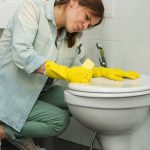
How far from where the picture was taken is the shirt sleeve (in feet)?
4.61

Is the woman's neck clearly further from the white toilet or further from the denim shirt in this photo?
the white toilet

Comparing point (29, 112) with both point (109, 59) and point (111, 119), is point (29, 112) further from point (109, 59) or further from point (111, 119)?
point (109, 59)

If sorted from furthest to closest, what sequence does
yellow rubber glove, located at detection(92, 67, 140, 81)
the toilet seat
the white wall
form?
the white wall < yellow rubber glove, located at detection(92, 67, 140, 81) < the toilet seat

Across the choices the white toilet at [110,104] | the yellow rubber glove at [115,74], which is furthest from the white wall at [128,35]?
the white toilet at [110,104]

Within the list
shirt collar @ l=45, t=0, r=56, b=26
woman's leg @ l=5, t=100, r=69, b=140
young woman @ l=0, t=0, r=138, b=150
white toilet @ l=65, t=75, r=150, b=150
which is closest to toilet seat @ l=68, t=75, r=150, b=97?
white toilet @ l=65, t=75, r=150, b=150

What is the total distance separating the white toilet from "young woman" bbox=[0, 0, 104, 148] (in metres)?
0.22

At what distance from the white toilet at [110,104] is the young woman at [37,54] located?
216 mm

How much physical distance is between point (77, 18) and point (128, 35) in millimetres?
373

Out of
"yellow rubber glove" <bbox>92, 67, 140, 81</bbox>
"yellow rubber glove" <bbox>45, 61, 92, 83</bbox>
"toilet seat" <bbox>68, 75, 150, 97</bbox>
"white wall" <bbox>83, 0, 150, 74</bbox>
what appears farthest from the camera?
"white wall" <bbox>83, 0, 150, 74</bbox>

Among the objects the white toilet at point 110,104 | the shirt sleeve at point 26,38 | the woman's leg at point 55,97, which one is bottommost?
the woman's leg at point 55,97

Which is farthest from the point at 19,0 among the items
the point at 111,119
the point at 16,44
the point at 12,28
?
the point at 111,119

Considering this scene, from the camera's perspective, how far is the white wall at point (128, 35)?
1.64 metres

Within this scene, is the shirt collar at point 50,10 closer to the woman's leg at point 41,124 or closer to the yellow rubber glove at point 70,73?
the yellow rubber glove at point 70,73

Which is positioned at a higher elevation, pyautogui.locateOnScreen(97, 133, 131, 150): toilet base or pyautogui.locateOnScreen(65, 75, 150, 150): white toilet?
pyautogui.locateOnScreen(65, 75, 150, 150): white toilet
